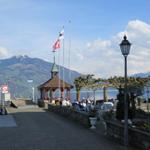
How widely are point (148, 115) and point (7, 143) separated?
20.8 m

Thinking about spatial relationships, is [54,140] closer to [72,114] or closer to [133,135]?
[133,135]

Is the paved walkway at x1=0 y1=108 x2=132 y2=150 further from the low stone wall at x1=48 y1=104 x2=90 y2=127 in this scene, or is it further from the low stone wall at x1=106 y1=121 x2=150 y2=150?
the low stone wall at x1=48 y1=104 x2=90 y2=127

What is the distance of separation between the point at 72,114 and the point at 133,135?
698 inches

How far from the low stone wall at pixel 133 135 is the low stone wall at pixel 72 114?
6.62 metres

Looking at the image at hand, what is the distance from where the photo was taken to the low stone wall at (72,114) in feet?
106

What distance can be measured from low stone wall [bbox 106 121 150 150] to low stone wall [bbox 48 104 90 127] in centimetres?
662

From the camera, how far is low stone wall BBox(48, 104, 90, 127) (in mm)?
32294

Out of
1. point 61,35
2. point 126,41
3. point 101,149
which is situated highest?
point 61,35

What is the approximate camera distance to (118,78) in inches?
3612

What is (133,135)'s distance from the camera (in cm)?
2078

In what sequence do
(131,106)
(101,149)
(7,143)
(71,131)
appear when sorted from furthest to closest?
1. (71,131)
2. (131,106)
3. (7,143)
4. (101,149)

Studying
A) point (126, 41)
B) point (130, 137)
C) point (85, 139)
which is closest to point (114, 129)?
point (85, 139)

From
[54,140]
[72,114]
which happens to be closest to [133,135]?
[54,140]

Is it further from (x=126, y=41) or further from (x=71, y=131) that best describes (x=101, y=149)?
(x=71, y=131)
